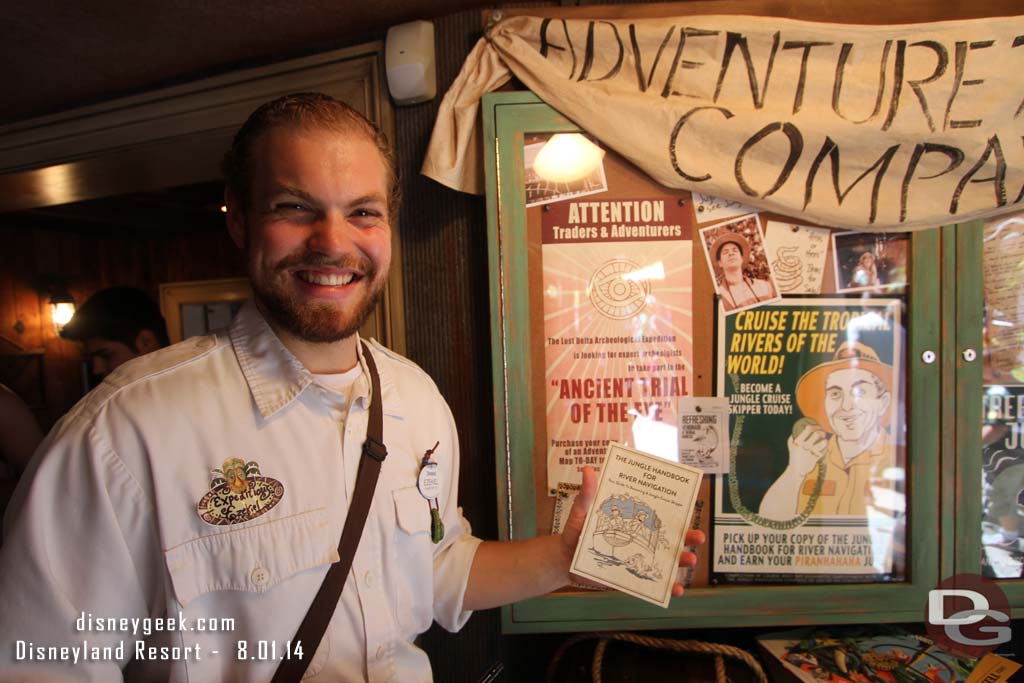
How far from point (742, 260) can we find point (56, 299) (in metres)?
5.98

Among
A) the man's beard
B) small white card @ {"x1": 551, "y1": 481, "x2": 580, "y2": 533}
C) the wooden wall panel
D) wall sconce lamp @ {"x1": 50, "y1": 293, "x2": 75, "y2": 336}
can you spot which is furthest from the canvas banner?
wall sconce lamp @ {"x1": 50, "y1": 293, "x2": 75, "y2": 336}

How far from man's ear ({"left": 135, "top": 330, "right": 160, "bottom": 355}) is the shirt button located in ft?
5.88

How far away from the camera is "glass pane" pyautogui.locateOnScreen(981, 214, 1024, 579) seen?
50.4 inches

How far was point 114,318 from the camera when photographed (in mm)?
2223

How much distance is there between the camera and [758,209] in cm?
127

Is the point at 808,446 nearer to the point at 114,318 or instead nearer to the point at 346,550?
the point at 346,550

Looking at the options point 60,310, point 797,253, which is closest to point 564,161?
point 797,253

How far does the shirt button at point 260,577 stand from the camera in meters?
0.88

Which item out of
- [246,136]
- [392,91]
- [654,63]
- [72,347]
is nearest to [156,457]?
[246,136]

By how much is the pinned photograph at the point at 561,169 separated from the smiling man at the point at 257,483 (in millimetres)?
380

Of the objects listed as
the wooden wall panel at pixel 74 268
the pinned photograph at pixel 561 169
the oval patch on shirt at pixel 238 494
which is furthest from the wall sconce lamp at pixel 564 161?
the wooden wall panel at pixel 74 268

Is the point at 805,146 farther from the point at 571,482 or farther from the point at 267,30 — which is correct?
the point at 267,30

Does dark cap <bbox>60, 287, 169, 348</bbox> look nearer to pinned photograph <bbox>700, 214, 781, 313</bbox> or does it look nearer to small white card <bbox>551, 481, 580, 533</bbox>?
small white card <bbox>551, 481, 580, 533</bbox>

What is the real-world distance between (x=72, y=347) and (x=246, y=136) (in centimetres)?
552
